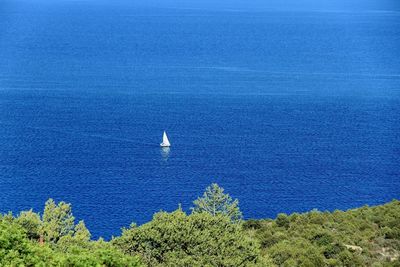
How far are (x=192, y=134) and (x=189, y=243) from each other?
8081 cm

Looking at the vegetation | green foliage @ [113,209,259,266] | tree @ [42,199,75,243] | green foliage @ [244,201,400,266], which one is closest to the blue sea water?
tree @ [42,199,75,243]

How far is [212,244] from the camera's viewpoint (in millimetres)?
36594

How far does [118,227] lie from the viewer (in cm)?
8394

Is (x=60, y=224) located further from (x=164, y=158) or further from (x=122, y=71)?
(x=122, y=71)

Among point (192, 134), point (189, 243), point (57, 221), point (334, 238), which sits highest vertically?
point (192, 134)

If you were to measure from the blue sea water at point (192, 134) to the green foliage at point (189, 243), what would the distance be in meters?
45.7

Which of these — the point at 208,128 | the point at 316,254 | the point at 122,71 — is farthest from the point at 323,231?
the point at 122,71

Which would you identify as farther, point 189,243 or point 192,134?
point 192,134

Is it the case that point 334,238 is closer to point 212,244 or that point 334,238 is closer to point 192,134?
point 212,244

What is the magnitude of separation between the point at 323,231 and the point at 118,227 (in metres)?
43.3

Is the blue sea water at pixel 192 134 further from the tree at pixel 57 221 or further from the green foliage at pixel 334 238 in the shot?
the green foliage at pixel 334 238

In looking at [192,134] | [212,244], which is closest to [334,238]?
[212,244]

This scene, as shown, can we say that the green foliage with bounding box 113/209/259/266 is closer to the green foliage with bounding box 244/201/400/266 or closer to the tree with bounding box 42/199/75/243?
the green foliage with bounding box 244/201/400/266

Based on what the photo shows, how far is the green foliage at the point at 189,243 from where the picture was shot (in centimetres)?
3575
